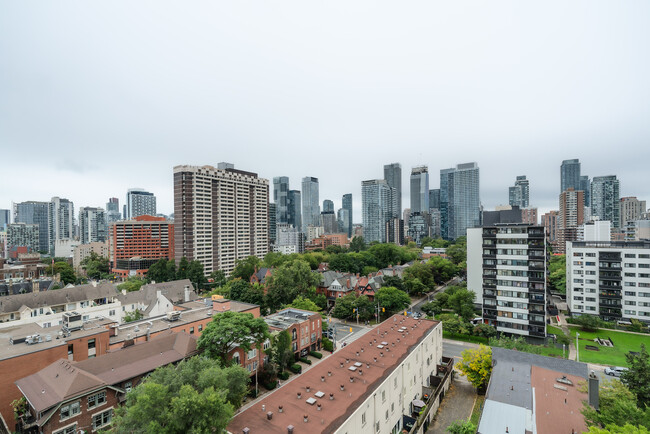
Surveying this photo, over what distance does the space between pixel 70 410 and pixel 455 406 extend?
36.5 m

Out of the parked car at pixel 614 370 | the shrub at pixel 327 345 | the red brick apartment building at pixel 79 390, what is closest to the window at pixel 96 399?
the red brick apartment building at pixel 79 390

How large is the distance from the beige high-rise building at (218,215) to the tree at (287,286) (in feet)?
175

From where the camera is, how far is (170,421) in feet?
60.9

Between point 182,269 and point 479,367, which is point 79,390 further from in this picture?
point 182,269

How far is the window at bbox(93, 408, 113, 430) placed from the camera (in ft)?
82.6

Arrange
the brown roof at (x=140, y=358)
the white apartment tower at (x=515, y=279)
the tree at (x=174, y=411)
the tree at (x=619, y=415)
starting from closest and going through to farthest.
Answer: the tree at (x=619, y=415) < the tree at (x=174, y=411) < the brown roof at (x=140, y=358) < the white apartment tower at (x=515, y=279)

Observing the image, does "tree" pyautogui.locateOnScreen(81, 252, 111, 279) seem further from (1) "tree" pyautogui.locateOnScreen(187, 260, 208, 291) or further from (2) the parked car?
(2) the parked car

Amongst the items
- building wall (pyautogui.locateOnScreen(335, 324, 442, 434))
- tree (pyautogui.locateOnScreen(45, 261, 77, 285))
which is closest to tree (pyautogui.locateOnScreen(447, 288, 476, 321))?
building wall (pyautogui.locateOnScreen(335, 324, 442, 434))

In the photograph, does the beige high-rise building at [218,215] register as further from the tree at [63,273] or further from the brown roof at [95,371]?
the brown roof at [95,371]

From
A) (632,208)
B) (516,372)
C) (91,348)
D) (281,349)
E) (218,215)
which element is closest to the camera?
(516,372)

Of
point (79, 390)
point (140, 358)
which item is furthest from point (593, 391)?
point (79, 390)

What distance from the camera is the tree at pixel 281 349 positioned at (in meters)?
37.5

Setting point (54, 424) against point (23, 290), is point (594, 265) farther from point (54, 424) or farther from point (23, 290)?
point (23, 290)

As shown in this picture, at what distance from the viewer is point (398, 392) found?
96.6 feet
